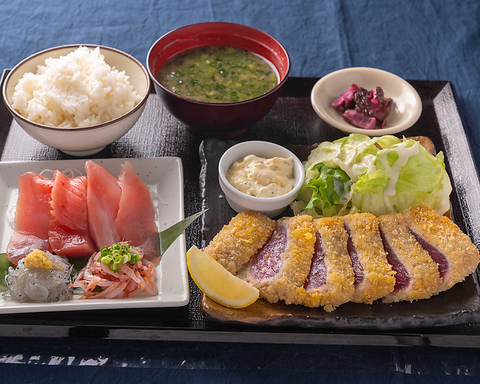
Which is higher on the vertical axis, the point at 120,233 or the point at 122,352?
the point at 120,233

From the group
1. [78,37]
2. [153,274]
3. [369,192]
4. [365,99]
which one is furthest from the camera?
[78,37]

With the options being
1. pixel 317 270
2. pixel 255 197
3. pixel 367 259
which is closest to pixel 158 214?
pixel 255 197

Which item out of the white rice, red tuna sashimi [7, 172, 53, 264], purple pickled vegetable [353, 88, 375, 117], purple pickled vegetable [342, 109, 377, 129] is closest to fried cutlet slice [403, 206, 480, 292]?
purple pickled vegetable [342, 109, 377, 129]

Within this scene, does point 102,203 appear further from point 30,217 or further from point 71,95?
point 71,95

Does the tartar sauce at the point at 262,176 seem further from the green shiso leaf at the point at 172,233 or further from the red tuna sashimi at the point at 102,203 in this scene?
the red tuna sashimi at the point at 102,203

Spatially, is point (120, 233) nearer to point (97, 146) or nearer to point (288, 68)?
point (97, 146)

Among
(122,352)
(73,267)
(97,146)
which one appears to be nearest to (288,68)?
(97,146)
